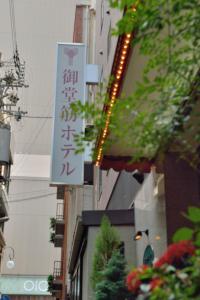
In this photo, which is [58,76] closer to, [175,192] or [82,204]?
[175,192]

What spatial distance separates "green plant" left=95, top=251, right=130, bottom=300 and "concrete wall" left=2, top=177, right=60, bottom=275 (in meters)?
35.7

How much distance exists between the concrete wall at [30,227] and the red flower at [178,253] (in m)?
40.5

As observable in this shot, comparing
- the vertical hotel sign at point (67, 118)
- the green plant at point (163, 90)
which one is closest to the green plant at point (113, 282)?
the vertical hotel sign at point (67, 118)

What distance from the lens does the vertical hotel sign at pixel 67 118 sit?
10602 mm

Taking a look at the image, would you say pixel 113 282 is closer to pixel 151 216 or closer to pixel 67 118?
pixel 151 216

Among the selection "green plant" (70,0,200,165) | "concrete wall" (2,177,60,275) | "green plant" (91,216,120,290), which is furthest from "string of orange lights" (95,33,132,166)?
"concrete wall" (2,177,60,275)

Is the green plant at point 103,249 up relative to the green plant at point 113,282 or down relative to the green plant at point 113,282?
up

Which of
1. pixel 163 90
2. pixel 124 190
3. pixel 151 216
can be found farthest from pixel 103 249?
pixel 163 90

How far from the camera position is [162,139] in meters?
2.73

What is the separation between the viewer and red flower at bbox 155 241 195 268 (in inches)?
99.7

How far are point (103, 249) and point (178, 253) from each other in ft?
16.9

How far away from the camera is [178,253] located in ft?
8.35

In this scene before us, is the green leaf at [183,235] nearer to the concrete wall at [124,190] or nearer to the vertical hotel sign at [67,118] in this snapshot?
the concrete wall at [124,190]

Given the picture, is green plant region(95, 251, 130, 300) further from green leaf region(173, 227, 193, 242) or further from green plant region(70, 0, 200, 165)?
green leaf region(173, 227, 193, 242)
